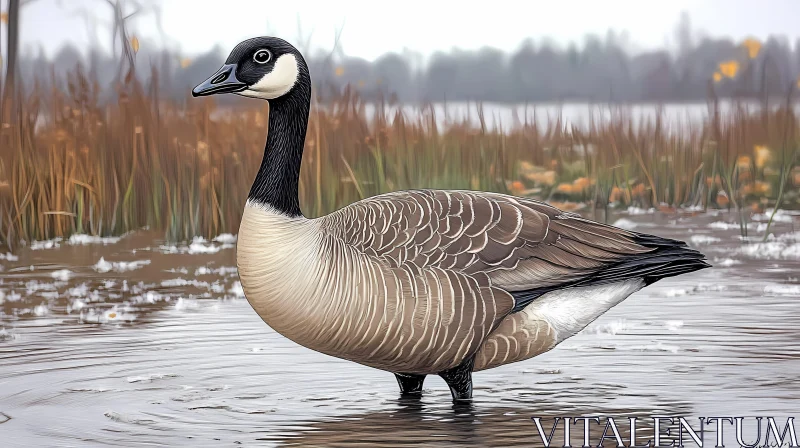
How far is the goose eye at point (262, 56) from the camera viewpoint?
19.5ft

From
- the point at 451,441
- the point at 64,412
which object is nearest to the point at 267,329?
the point at 64,412

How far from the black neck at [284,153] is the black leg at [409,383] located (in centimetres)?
99

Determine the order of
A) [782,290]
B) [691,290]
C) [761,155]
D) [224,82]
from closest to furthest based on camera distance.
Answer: [224,82]
[782,290]
[691,290]
[761,155]

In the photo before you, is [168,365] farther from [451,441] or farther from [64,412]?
[451,441]

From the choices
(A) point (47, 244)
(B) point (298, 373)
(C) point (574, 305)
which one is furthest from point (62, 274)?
(C) point (574, 305)

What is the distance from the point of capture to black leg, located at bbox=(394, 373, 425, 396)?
5.98m

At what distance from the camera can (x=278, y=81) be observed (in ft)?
19.5

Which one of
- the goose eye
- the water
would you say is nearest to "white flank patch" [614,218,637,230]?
the water

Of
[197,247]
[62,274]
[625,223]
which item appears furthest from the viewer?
[625,223]

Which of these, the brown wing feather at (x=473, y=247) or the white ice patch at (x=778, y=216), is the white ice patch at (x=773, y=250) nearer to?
the white ice patch at (x=778, y=216)

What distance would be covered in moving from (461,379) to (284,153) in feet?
4.71

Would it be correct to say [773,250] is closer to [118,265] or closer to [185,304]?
[185,304]

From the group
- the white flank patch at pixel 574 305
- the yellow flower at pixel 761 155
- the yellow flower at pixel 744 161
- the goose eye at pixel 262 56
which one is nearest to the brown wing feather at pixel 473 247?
the white flank patch at pixel 574 305

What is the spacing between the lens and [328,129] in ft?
37.6
